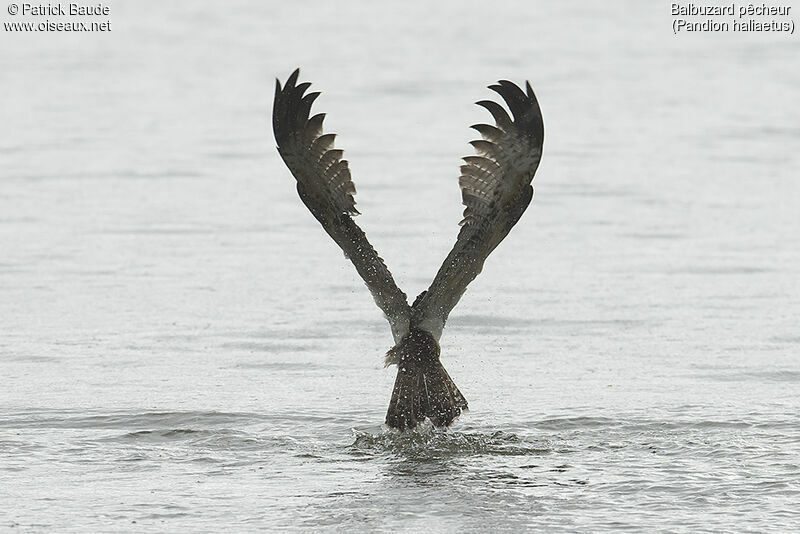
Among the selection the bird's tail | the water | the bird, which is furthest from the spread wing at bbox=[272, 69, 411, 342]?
the water

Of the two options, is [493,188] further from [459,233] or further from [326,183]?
[326,183]

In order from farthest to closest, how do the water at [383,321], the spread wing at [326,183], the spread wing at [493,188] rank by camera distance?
the spread wing at [326,183] < the spread wing at [493,188] < the water at [383,321]

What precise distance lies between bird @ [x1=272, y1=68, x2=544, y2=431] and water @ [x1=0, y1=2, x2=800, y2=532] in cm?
21

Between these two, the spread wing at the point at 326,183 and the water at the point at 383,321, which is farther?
the spread wing at the point at 326,183

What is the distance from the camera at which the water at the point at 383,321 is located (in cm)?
668

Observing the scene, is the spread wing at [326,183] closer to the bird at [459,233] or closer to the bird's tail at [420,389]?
the bird at [459,233]

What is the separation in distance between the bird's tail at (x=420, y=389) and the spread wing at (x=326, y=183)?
0.35 ft

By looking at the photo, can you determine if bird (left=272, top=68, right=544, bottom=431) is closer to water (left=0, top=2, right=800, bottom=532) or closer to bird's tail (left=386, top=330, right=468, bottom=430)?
bird's tail (left=386, top=330, right=468, bottom=430)

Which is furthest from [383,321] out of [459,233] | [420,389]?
[459,233]

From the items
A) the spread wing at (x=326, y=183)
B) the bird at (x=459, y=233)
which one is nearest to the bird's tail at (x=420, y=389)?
the bird at (x=459, y=233)

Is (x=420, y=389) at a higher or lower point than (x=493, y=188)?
lower

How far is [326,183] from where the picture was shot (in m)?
7.62

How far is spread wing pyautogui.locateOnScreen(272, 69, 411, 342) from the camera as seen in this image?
7508 mm

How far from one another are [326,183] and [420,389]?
103cm
